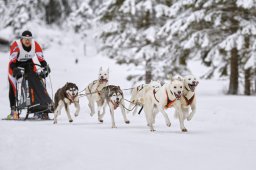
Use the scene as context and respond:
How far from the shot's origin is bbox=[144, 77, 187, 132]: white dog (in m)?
7.73

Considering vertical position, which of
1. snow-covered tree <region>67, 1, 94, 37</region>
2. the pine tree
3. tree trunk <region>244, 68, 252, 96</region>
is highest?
snow-covered tree <region>67, 1, 94, 37</region>

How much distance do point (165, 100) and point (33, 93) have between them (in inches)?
155

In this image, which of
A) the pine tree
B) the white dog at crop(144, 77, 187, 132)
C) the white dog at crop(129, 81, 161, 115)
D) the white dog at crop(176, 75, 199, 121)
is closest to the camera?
the white dog at crop(144, 77, 187, 132)

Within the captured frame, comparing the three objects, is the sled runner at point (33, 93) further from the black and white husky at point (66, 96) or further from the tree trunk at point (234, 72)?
the tree trunk at point (234, 72)

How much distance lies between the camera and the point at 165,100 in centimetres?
798

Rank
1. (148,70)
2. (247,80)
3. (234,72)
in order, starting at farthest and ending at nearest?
(148,70), (247,80), (234,72)

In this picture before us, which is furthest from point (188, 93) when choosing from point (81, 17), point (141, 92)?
point (81, 17)

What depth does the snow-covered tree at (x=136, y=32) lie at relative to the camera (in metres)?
21.1

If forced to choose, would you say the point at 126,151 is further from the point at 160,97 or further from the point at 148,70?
the point at 148,70

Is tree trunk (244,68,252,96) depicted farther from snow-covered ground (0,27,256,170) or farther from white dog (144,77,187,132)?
white dog (144,77,187,132)

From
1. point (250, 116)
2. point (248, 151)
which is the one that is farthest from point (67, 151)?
point (250, 116)

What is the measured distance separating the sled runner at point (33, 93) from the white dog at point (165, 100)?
3.08 m

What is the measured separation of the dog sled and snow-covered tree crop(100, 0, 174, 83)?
10.6 meters

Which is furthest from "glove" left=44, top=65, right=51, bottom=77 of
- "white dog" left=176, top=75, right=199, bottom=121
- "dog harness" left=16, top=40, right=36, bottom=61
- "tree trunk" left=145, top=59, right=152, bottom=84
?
"tree trunk" left=145, top=59, right=152, bottom=84
